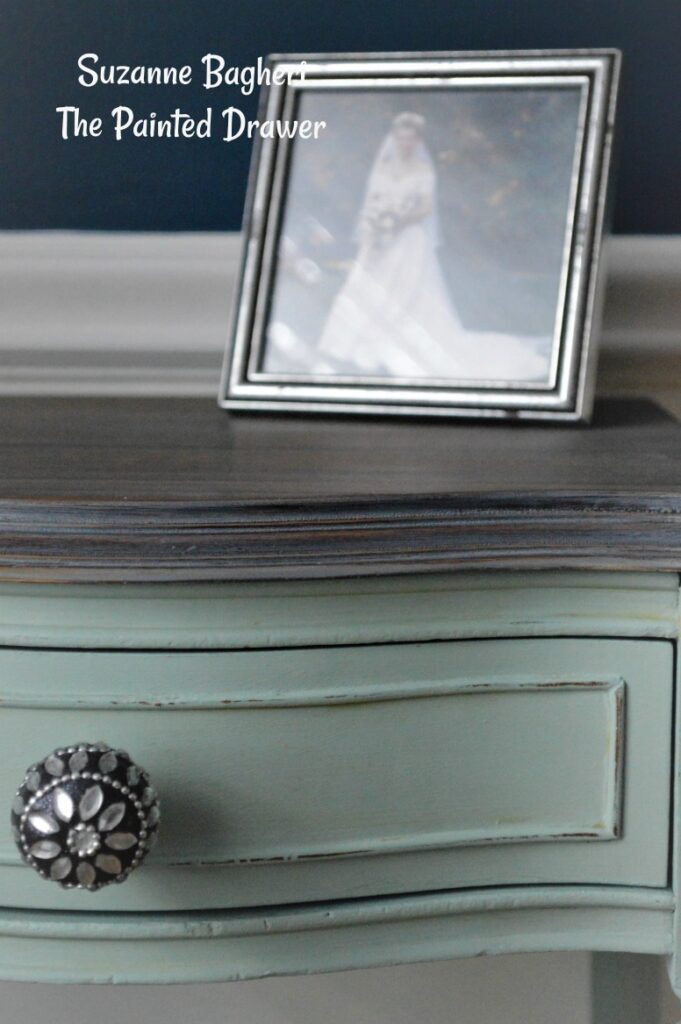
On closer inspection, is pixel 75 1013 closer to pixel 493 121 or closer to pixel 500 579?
pixel 500 579

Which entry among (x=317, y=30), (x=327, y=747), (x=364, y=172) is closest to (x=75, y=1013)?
(x=327, y=747)

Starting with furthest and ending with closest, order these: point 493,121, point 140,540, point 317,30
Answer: point 317,30
point 493,121
point 140,540

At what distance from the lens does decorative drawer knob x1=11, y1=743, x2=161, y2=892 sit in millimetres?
335

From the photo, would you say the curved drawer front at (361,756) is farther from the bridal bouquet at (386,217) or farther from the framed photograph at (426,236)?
the bridal bouquet at (386,217)

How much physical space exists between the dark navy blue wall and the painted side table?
38cm

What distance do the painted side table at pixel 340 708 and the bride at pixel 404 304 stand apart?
163 mm

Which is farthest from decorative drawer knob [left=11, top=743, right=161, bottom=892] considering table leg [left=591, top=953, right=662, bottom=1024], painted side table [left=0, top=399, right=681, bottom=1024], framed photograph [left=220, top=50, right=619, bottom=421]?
table leg [left=591, top=953, right=662, bottom=1024]

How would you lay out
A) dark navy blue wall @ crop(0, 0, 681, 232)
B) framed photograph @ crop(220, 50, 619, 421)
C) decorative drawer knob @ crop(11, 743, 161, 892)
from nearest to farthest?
decorative drawer knob @ crop(11, 743, 161, 892) → framed photograph @ crop(220, 50, 619, 421) → dark navy blue wall @ crop(0, 0, 681, 232)

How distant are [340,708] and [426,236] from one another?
0.33 metres

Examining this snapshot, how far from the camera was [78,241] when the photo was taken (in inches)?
28.7

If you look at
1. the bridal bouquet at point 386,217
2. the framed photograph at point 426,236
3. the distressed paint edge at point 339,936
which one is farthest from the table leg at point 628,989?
the bridal bouquet at point 386,217

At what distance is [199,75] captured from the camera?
72 cm

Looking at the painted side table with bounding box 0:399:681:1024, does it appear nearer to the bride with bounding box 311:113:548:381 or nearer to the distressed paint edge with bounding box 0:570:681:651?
the distressed paint edge with bounding box 0:570:681:651

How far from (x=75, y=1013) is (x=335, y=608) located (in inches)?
22.1
